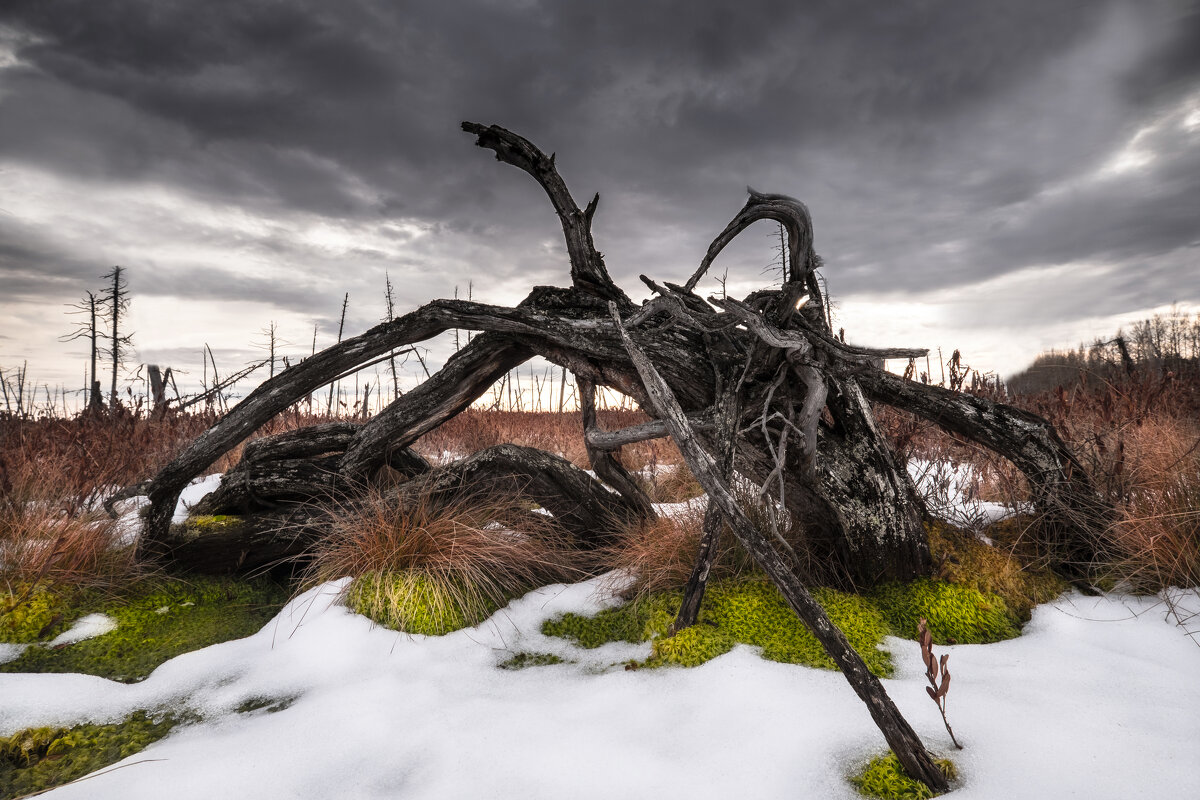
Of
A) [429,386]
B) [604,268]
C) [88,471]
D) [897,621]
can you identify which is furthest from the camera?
[88,471]

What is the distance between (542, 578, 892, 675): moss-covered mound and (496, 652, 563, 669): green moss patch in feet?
0.65

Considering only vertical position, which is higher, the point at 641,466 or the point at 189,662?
the point at 641,466

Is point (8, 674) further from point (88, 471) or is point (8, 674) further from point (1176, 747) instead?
point (1176, 747)

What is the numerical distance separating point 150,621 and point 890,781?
3997 millimetres

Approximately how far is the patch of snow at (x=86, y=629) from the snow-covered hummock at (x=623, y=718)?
0.64m

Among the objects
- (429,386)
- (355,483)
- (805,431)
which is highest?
(429,386)

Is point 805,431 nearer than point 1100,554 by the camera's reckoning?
Yes

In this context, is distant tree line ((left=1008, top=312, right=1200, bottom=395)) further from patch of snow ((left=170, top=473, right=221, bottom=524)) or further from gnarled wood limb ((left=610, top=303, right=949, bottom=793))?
patch of snow ((left=170, top=473, right=221, bottom=524))

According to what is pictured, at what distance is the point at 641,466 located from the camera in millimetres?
7445

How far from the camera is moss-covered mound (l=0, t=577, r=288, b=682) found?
2.96 metres

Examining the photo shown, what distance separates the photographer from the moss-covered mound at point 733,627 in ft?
8.53

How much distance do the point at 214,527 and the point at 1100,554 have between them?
563cm

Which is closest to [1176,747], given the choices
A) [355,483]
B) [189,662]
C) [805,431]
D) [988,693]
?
[988,693]

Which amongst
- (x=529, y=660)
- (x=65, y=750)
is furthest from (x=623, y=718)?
(x=65, y=750)
